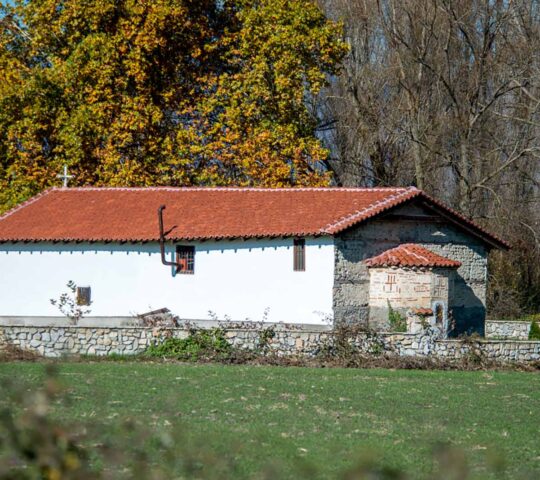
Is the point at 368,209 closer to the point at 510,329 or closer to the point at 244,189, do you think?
the point at 244,189

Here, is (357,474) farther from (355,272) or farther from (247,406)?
(355,272)

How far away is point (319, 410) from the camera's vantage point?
15.2 meters

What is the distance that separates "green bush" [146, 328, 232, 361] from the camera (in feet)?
76.1

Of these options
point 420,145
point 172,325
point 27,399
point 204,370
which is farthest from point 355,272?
point 27,399

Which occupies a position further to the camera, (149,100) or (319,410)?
(149,100)

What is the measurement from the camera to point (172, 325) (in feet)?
84.6

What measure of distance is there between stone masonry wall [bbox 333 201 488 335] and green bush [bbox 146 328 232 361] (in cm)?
543

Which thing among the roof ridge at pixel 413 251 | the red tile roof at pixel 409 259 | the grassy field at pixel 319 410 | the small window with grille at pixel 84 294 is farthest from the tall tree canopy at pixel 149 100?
the grassy field at pixel 319 410

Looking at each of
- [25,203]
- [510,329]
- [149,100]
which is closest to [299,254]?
[510,329]

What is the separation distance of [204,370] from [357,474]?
53.6 ft

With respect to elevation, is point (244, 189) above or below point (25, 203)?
above

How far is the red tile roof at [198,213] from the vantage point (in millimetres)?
29188

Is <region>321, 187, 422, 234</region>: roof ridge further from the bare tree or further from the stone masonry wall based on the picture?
the bare tree

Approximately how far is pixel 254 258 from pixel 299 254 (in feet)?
4.54
